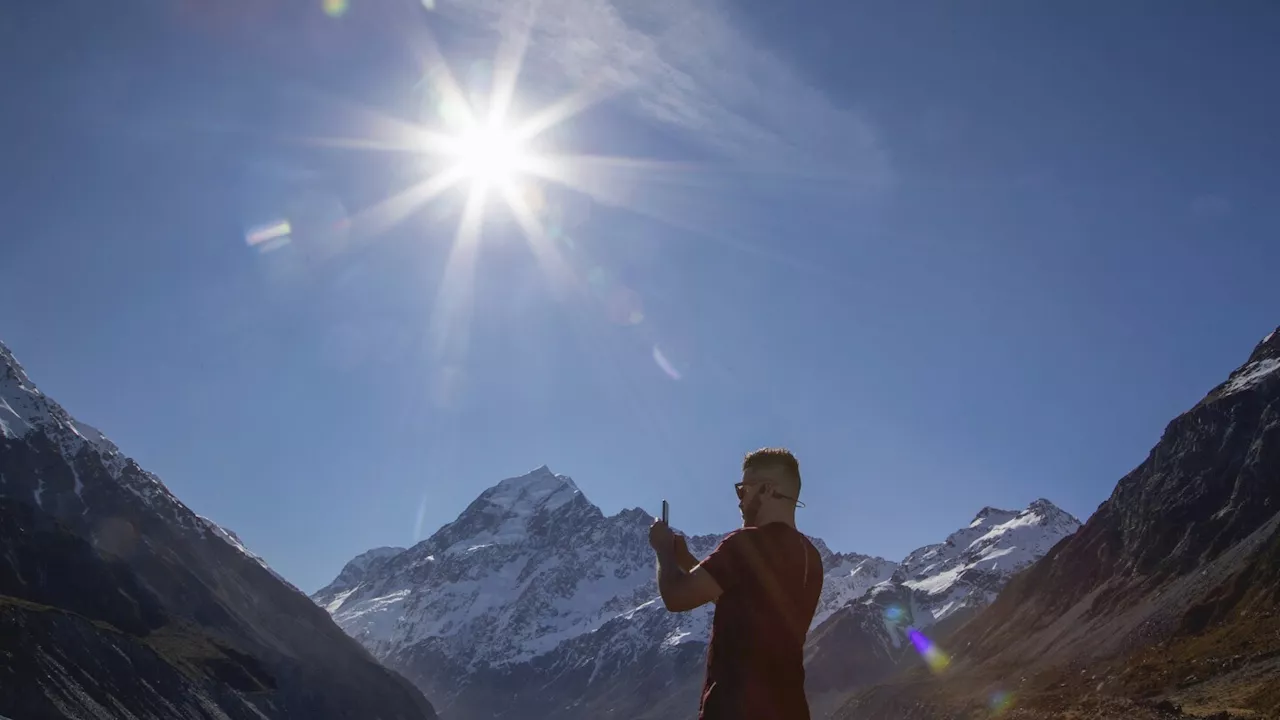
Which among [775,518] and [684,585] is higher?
[775,518]

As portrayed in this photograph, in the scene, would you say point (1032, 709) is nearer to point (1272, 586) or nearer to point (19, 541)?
point (1272, 586)

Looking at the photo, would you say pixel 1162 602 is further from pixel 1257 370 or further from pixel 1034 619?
pixel 1257 370

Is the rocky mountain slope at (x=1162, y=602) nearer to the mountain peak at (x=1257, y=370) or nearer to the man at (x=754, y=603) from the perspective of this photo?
the mountain peak at (x=1257, y=370)

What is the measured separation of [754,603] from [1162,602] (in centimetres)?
14670

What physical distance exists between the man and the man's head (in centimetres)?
1

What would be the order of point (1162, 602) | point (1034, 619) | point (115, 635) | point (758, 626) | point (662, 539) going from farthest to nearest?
point (1034, 619), point (1162, 602), point (115, 635), point (662, 539), point (758, 626)

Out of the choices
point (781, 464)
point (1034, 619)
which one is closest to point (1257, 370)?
point (1034, 619)

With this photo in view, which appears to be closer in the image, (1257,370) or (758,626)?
(758,626)

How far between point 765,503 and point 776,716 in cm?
128

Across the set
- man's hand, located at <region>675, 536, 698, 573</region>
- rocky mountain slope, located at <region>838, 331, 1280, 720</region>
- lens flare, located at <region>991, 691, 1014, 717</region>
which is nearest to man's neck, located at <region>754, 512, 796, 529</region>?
man's hand, located at <region>675, 536, 698, 573</region>

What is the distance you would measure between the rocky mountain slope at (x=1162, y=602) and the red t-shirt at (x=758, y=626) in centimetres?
7351

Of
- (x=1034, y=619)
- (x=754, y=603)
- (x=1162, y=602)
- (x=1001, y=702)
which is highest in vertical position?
(x=1034, y=619)

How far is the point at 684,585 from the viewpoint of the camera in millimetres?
5027

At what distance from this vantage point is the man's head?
18.5ft
